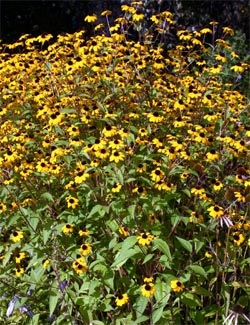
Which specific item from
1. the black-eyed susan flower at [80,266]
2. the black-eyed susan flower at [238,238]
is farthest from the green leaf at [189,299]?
the black-eyed susan flower at [80,266]

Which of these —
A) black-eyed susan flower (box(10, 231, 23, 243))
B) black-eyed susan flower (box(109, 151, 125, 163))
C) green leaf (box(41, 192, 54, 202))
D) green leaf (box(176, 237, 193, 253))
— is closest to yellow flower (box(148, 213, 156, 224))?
green leaf (box(176, 237, 193, 253))

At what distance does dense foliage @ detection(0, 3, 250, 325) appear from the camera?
2316mm

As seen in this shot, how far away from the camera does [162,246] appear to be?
2.16 metres

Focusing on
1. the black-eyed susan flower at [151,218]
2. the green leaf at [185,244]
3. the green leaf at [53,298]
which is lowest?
the green leaf at [53,298]

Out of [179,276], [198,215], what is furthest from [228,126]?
[179,276]

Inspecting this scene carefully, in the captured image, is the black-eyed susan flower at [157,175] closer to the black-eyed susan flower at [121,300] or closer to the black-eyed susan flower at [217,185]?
the black-eyed susan flower at [217,185]

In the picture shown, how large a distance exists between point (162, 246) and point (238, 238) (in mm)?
355

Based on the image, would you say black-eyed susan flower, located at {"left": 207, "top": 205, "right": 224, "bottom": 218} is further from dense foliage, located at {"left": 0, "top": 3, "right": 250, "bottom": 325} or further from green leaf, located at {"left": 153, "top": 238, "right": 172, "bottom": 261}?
green leaf, located at {"left": 153, "top": 238, "right": 172, "bottom": 261}

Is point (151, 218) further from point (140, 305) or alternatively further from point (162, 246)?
point (140, 305)

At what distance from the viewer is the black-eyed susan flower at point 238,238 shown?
7.52 feet

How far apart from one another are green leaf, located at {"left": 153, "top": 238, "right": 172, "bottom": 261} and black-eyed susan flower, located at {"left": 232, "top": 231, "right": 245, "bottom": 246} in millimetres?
306

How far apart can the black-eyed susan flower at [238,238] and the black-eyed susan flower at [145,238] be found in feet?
1.14

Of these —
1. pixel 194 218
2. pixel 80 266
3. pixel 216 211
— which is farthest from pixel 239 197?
pixel 80 266

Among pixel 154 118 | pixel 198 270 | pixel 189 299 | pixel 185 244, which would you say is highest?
pixel 154 118
